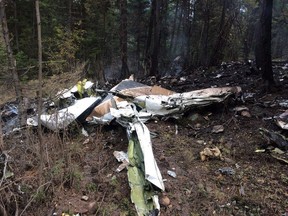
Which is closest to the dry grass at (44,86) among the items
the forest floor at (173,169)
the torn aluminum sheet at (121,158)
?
the forest floor at (173,169)

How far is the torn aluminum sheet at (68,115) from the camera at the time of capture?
4.08m

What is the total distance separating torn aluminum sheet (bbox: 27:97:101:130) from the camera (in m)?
4.08

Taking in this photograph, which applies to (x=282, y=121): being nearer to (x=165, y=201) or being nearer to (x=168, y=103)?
(x=168, y=103)

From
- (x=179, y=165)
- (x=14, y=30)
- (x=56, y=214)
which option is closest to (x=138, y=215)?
(x=56, y=214)

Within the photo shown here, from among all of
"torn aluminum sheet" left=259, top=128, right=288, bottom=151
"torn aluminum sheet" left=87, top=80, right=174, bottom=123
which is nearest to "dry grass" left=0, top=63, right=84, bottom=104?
"torn aluminum sheet" left=87, top=80, right=174, bottom=123

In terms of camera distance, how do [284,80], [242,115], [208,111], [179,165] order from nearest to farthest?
1. [179,165]
2. [242,115]
3. [208,111]
4. [284,80]

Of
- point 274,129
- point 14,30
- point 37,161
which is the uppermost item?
point 14,30

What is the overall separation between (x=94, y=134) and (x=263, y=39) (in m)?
3.42

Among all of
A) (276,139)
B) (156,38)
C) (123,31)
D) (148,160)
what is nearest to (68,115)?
(148,160)

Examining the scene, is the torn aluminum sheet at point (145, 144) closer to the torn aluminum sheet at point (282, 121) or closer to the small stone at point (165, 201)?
the small stone at point (165, 201)

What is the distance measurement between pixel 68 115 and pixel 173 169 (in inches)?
72.7

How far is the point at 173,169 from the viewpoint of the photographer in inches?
135

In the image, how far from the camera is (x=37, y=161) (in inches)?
129

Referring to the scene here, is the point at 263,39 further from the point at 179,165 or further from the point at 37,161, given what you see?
the point at 37,161
